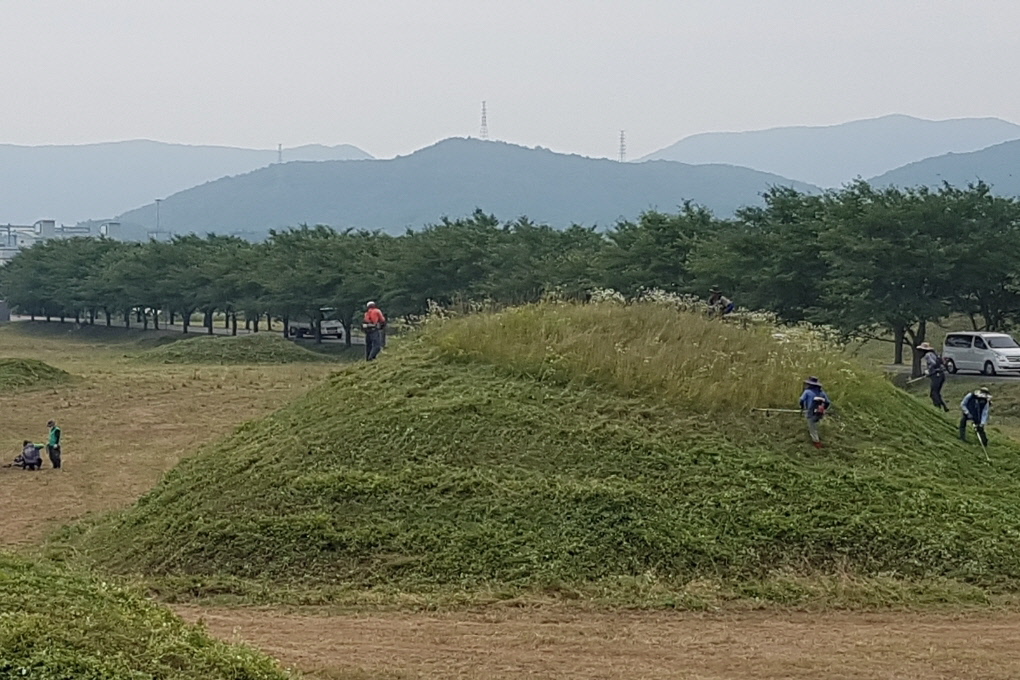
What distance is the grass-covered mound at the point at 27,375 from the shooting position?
30811 mm

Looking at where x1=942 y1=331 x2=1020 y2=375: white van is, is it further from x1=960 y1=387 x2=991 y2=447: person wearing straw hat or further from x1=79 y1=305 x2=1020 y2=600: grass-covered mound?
x1=79 y1=305 x2=1020 y2=600: grass-covered mound

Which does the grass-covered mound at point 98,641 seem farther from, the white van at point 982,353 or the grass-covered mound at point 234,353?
the grass-covered mound at point 234,353

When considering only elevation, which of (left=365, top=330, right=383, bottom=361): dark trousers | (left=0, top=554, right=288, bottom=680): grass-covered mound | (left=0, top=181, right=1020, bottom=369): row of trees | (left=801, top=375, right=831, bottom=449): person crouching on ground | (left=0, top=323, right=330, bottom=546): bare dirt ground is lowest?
(left=0, top=323, right=330, bottom=546): bare dirt ground

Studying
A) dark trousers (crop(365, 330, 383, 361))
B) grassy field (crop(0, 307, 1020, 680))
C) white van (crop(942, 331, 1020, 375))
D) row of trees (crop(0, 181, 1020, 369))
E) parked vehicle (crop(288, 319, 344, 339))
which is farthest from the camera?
parked vehicle (crop(288, 319, 344, 339))

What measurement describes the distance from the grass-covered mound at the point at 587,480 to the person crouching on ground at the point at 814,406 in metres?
0.15

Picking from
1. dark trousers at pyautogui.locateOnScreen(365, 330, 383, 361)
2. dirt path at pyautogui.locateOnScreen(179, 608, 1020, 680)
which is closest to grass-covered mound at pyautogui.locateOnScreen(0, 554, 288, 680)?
dirt path at pyautogui.locateOnScreen(179, 608, 1020, 680)

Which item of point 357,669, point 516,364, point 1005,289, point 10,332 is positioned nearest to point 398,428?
point 516,364

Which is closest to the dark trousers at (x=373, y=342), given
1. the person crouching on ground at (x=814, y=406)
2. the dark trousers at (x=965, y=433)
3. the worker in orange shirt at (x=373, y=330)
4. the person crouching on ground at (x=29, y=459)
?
the worker in orange shirt at (x=373, y=330)

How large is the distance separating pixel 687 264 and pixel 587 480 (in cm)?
2501

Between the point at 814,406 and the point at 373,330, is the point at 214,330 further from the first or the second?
the point at 814,406

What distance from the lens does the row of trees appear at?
3056cm

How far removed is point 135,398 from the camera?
28.5 metres

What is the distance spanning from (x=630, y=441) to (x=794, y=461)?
169 cm

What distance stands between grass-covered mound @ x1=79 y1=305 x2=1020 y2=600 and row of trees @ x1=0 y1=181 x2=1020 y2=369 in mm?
5838
